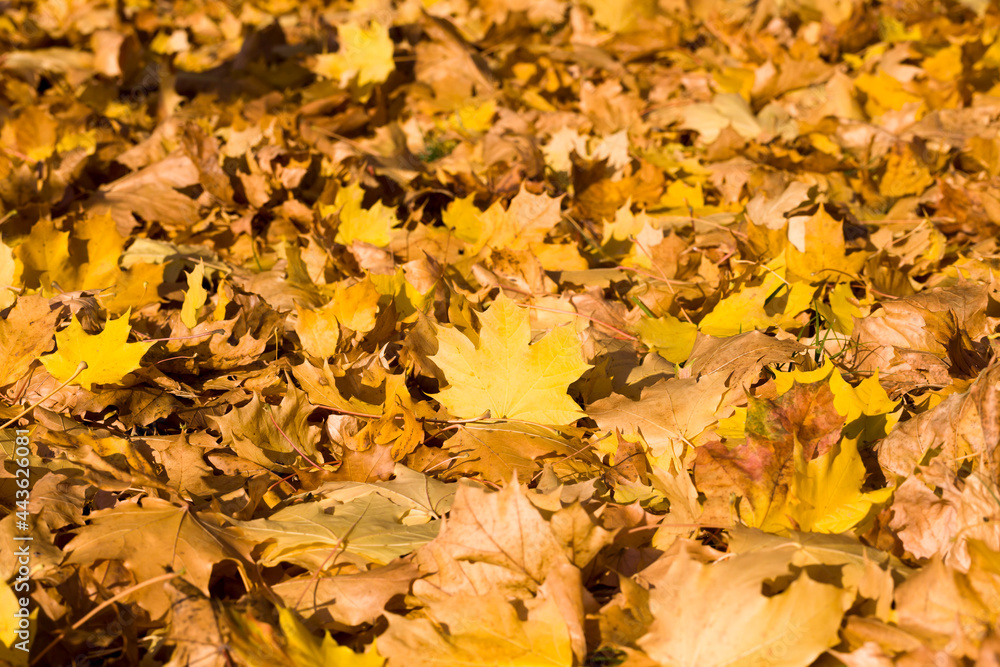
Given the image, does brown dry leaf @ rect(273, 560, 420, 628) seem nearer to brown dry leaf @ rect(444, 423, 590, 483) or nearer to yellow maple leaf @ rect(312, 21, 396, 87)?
brown dry leaf @ rect(444, 423, 590, 483)

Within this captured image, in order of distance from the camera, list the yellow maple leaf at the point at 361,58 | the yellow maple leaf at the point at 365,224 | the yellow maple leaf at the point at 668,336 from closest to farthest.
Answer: the yellow maple leaf at the point at 668,336
the yellow maple leaf at the point at 365,224
the yellow maple leaf at the point at 361,58

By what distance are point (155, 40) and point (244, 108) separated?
1305mm

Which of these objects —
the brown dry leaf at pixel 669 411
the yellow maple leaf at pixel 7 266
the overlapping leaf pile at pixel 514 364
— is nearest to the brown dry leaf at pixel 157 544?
the overlapping leaf pile at pixel 514 364

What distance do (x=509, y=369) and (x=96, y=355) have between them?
81cm

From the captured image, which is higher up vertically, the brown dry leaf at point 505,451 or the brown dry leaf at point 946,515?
the brown dry leaf at point 946,515

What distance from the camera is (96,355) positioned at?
1.41m

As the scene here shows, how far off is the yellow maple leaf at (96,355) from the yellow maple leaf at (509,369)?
1.95 ft

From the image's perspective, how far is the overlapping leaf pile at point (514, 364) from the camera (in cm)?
97

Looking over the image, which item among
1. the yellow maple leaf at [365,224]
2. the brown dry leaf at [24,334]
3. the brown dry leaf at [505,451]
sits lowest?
→ the brown dry leaf at [505,451]

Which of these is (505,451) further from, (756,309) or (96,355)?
(96,355)

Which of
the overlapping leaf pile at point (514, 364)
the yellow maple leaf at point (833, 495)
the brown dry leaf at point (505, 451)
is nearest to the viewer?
the overlapping leaf pile at point (514, 364)

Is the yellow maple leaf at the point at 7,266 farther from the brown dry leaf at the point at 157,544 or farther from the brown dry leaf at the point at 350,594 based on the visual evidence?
the brown dry leaf at the point at 350,594

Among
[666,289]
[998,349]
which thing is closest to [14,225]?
[666,289]

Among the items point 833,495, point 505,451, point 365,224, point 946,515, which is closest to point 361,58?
point 365,224
